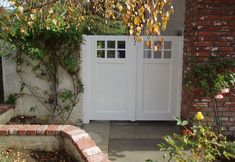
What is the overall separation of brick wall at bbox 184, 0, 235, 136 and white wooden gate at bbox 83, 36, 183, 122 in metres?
0.87

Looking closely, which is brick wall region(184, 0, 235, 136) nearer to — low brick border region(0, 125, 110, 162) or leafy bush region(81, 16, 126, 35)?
leafy bush region(81, 16, 126, 35)

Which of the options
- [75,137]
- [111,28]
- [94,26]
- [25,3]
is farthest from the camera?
[111,28]

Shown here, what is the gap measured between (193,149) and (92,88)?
3137 millimetres

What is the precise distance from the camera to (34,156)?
3.19 metres

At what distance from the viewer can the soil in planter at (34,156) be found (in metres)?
3.10

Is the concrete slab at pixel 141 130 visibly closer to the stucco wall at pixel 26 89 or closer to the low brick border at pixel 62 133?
the stucco wall at pixel 26 89

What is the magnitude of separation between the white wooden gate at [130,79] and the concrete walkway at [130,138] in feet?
0.75

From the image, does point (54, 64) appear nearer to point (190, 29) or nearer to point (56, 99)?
point (56, 99)

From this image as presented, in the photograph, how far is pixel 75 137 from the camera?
3.08 metres

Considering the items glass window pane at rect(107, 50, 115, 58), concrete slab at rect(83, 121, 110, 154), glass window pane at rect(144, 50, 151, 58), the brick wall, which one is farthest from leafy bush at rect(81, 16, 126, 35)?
concrete slab at rect(83, 121, 110, 154)

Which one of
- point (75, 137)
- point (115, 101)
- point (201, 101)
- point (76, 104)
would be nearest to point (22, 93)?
point (76, 104)

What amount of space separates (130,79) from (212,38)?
1.71m

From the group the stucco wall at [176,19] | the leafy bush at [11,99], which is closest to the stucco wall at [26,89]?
the leafy bush at [11,99]

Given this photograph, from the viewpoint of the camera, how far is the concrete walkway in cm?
399
